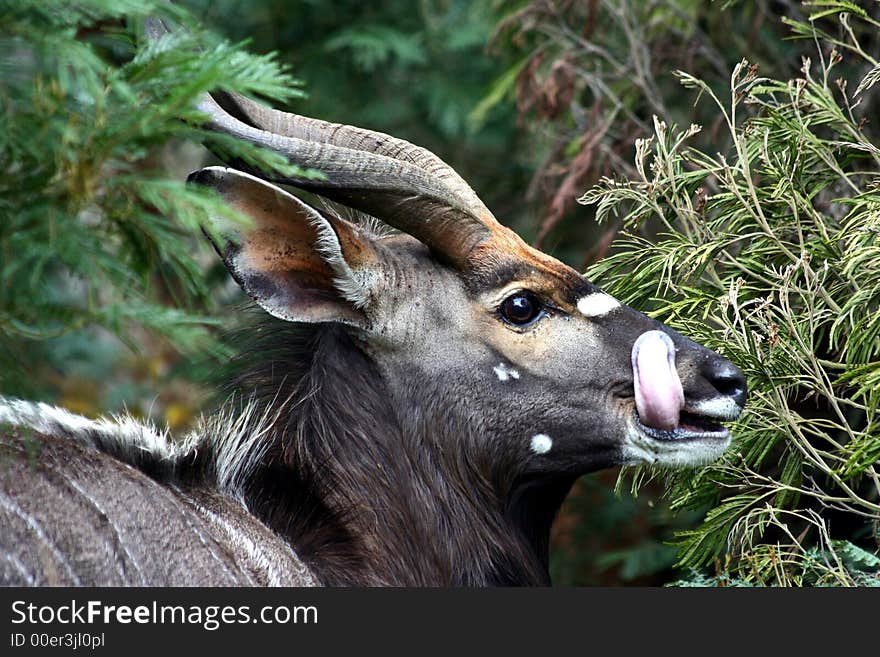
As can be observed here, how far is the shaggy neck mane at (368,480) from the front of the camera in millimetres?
4441

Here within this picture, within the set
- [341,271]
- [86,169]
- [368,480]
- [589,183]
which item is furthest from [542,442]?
[589,183]

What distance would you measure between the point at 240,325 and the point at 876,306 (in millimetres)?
2476

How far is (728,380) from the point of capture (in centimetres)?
438

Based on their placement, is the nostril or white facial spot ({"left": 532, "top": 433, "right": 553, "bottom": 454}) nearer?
the nostril

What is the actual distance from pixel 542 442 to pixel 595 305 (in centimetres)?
54

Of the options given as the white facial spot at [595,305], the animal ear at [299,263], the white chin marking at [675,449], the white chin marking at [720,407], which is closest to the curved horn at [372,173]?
the animal ear at [299,263]

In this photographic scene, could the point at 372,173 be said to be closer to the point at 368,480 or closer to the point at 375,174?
the point at 375,174

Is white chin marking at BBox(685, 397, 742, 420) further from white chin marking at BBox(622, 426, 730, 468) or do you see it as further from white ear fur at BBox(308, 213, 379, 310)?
white ear fur at BBox(308, 213, 379, 310)

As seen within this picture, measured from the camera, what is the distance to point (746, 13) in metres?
7.37

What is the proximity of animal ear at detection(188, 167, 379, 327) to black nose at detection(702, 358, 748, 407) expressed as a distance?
1.24 meters

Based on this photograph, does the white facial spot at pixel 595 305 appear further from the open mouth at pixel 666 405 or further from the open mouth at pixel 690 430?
the open mouth at pixel 690 430

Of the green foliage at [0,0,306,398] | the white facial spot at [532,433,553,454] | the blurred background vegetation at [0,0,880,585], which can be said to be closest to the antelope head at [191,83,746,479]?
the white facial spot at [532,433,553,454]

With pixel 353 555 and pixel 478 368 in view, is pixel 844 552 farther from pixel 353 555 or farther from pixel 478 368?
pixel 353 555

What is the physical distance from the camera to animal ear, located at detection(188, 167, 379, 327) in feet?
14.5
